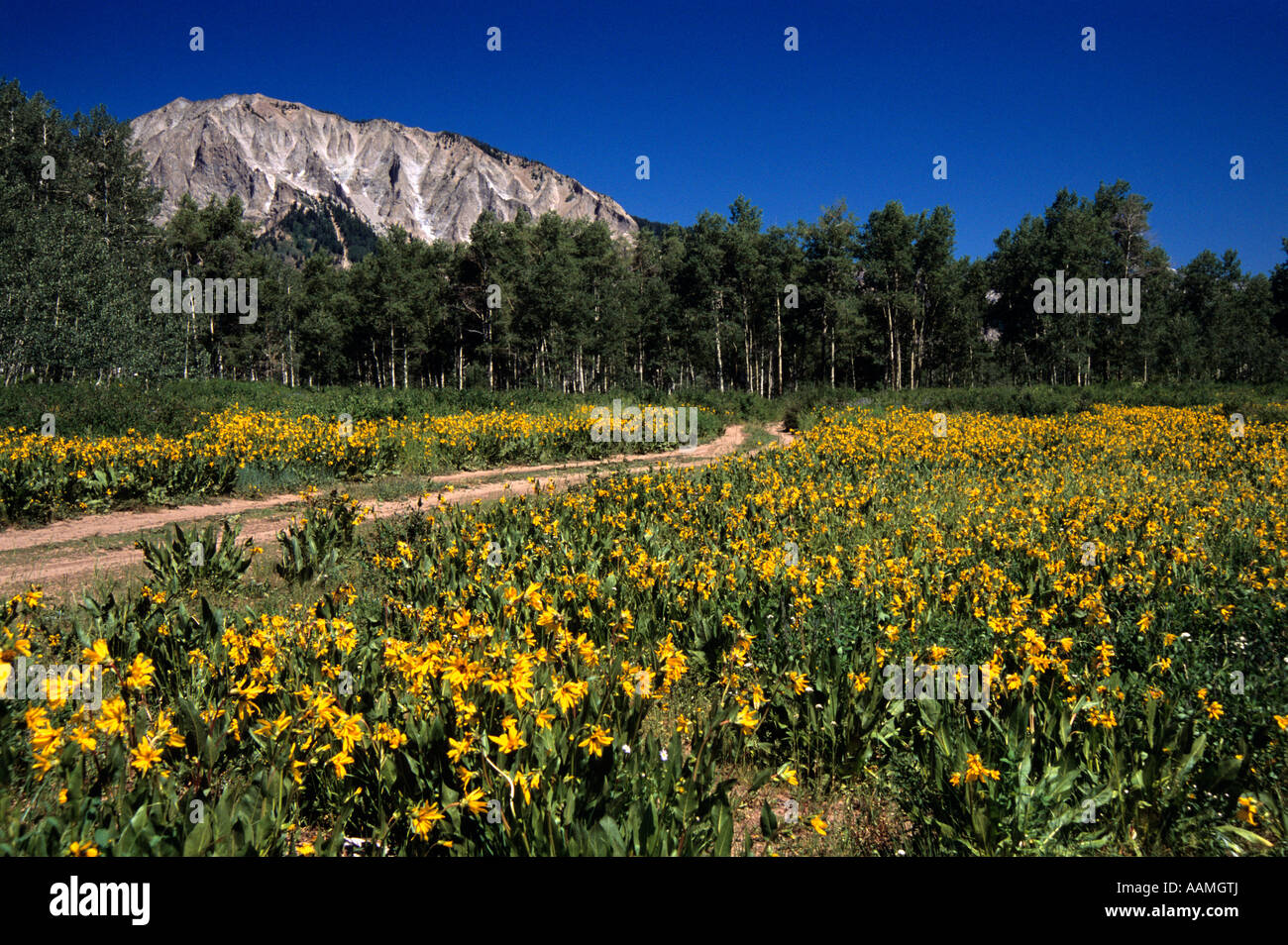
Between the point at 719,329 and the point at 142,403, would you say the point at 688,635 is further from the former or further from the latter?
the point at 719,329

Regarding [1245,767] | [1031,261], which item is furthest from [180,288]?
[1031,261]

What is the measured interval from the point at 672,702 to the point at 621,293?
51.7 meters

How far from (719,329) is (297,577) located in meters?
42.1

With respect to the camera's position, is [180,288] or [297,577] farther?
[180,288]

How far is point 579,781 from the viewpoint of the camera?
8.86ft

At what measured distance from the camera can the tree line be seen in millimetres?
40844

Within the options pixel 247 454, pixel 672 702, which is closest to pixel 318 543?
pixel 672 702

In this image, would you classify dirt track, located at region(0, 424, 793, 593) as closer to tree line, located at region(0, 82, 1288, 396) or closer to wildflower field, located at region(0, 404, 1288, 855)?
wildflower field, located at region(0, 404, 1288, 855)

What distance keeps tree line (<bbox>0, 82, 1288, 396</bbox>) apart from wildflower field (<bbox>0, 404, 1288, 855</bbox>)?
35.1m

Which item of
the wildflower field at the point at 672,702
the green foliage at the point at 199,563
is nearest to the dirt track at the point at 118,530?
the green foliage at the point at 199,563

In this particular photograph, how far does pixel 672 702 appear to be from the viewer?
4.24m

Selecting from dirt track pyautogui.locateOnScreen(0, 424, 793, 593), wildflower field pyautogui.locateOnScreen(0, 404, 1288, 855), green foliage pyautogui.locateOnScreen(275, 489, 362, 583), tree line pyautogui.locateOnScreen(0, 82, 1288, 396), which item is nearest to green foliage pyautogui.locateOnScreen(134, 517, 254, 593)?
wildflower field pyautogui.locateOnScreen(0, 404, 1288, 855)

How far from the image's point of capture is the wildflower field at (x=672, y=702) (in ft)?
8.49

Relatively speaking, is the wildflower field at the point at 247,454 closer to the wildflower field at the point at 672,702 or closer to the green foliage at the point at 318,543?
the green foliage at the point at 318,543
